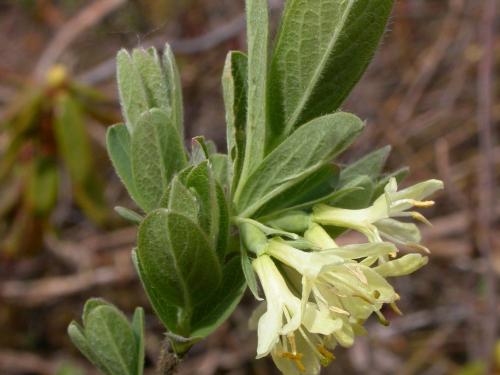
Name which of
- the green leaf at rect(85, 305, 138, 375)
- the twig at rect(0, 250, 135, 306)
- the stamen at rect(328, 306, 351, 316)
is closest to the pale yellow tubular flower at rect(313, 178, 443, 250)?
the stamen at rect(328, 306, 351, 316)

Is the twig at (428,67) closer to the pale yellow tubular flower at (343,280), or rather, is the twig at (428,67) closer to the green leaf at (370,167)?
the green leaf at (370,167)

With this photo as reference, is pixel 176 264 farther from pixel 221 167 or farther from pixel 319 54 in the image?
pixel 319 54

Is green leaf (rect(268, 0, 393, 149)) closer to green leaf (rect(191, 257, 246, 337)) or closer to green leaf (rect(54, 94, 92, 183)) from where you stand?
green leaf (rect(191, 257, 246, 337))

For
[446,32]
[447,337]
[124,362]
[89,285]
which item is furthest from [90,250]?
[124,362]

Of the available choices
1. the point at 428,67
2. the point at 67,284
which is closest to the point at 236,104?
the point at 67,284

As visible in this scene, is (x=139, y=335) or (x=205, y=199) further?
(x=139, y=335)

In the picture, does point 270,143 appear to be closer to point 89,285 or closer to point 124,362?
point 124,362
